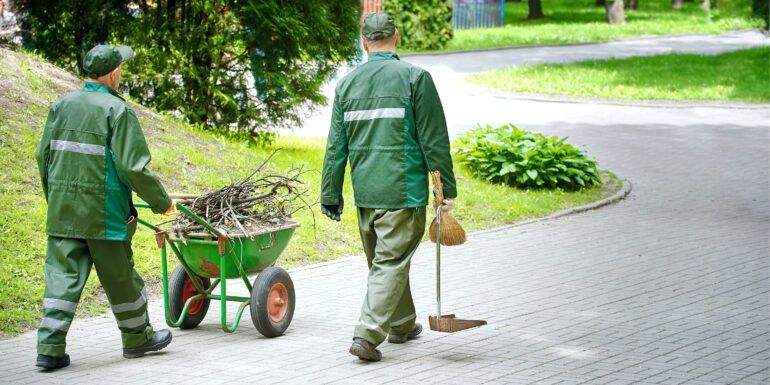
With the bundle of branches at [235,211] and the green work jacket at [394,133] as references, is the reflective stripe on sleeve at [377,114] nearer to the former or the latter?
the green work jacket at [394,133]

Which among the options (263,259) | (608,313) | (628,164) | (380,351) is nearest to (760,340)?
(608,313)

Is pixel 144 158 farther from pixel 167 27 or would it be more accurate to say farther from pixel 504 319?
pixel 167 27

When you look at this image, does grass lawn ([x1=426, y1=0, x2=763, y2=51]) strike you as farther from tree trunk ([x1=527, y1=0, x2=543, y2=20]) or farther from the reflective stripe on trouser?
the reflective stripe on trouser

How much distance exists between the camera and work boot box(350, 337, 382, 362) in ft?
22.8

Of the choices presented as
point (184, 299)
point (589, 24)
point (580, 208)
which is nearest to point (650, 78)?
point (580, 208)

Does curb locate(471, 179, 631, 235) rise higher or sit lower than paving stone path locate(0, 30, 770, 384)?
lower

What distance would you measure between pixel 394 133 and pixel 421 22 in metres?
28.0

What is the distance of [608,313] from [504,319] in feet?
2.49

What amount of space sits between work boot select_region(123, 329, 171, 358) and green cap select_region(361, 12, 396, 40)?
6.82ft

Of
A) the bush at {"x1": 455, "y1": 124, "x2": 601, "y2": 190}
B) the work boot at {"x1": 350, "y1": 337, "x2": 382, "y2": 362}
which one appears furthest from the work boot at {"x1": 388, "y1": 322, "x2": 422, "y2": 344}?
the bush at {"x1": 455, "y1": 124, "x2": 601, "y2": 190}

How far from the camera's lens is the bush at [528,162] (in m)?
14.1

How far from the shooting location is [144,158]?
680 cm

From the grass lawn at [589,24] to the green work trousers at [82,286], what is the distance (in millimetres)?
26464

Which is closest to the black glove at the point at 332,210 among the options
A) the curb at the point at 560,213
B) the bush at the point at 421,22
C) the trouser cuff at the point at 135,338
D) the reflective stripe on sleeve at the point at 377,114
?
the reflective stripe on sleeve at the point at 377,114
